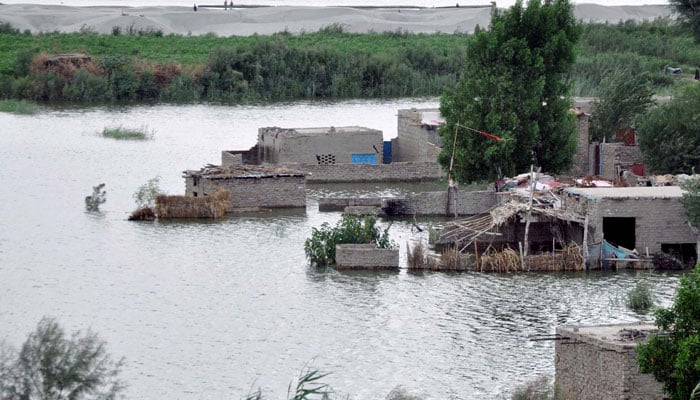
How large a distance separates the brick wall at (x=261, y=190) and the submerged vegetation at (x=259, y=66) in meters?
18.3

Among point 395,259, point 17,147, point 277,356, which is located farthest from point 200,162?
point 277,356

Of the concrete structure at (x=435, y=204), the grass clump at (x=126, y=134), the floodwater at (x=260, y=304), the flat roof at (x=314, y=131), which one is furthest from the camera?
the grass clump at (x=126, y=134)

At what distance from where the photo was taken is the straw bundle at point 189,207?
29.6 metres

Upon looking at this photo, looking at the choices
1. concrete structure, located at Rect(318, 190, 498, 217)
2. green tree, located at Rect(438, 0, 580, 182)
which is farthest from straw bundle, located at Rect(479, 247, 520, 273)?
green tree, located at Rect(438, 0, 580, 182)

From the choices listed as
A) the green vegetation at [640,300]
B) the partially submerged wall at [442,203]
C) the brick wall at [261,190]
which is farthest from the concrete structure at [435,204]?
the green vegetation at [640,300]

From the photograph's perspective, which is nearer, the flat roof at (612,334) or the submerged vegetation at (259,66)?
the flat roof at (612,334)

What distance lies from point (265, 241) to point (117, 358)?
8.18 meters

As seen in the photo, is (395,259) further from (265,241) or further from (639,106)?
(639,106)

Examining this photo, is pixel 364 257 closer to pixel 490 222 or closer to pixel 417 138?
pixel 490 222

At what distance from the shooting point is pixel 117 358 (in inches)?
779

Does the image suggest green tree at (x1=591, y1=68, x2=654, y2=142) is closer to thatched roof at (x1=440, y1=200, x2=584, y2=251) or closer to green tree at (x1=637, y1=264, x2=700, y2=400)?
thatched roof at (x1=440, y1=200, x2=584, y2=251)

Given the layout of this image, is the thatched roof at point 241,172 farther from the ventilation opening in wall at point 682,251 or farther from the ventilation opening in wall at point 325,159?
the ventilation opening in wall at point 682,251

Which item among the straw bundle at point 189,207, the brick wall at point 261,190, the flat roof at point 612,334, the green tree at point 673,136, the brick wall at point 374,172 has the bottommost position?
the flat roof at point 612,334

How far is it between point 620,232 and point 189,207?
26.2ft
